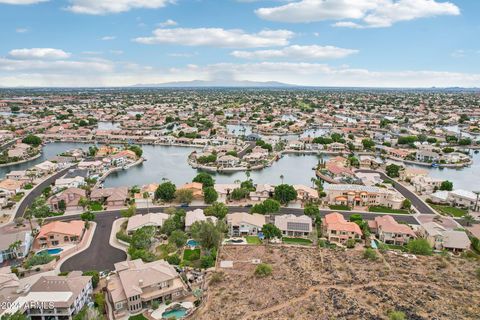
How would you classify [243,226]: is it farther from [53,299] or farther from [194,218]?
[53,299]

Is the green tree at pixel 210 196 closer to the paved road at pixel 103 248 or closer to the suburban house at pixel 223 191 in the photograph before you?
the suburban house at pixel 223 191

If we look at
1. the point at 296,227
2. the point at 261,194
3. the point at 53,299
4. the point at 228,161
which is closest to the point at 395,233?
the point at 296,227

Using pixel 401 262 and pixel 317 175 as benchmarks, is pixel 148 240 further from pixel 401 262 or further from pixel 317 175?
pixel 317 175

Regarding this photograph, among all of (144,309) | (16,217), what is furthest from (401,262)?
(16,217)

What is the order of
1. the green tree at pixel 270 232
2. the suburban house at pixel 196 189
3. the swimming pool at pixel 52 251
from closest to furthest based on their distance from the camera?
the swimming pool at pixel 52 251 < the green tree at pixel 270 232 < the suburban house at pixel 196 189

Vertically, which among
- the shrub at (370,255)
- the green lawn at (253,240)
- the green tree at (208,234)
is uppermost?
the green tree at (208,234)

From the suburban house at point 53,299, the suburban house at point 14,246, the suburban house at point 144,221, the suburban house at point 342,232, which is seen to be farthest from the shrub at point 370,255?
the suburban house at point 14,246

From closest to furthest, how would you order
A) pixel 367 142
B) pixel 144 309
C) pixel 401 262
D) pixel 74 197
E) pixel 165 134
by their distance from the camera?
1. pixel 144 309
2. pixel 401 262
3. pixel 74 197
4. pixel 367 142
5. pixel 165 134

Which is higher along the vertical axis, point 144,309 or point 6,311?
point 6,311
